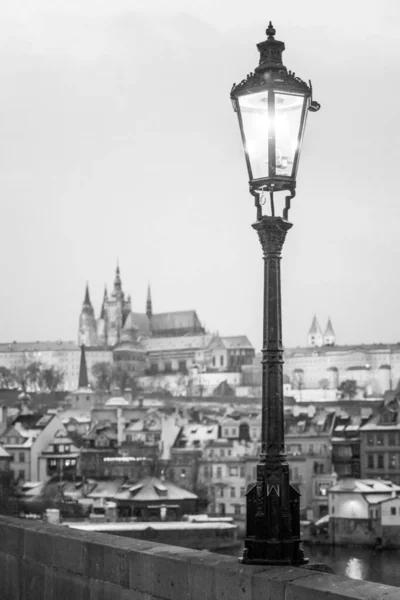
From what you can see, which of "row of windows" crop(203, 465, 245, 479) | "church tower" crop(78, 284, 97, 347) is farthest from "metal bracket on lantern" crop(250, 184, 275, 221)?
"church tower" crop(78, 284, 97, 347)

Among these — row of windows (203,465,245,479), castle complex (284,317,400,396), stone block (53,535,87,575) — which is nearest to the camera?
stone block (53,535,87,575)

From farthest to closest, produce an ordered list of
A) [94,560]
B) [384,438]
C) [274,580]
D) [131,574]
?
[384,438] → [94,560] → [131,574] → [274,580]

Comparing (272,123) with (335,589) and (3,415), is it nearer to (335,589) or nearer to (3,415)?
(335,589)

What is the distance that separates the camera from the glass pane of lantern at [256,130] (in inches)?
255

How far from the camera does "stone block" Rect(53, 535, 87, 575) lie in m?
7.68

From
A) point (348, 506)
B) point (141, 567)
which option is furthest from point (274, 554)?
point (348, 506)

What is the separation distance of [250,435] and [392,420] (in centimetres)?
1218

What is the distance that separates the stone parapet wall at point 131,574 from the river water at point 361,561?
26.2m

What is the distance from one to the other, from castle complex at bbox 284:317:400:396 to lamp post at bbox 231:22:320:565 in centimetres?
15890

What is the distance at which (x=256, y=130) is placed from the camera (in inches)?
255

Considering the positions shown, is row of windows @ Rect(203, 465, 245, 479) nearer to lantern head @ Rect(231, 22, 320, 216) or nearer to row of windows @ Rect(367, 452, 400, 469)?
row of windows @ Rect(367, 452, 400, 469)

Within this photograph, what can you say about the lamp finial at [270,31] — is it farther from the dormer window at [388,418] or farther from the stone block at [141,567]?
the dormer window at [388,418]

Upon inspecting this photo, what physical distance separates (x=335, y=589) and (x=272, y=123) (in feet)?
7.93

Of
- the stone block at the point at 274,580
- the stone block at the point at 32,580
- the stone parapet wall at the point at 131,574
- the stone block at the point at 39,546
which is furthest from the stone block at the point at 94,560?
the stone block at the point at 274,580
